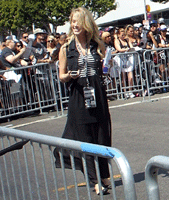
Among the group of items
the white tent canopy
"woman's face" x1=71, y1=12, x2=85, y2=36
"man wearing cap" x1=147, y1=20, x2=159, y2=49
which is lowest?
"woman's face" x1=71, y1=12, x2=85, y2=36

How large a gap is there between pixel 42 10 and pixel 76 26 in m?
51.6

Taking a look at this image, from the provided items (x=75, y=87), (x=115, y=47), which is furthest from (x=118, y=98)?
(x=75, y=87)

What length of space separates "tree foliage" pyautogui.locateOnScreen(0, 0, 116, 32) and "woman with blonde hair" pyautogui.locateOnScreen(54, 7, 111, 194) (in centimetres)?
4849

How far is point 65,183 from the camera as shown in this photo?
8.80ft

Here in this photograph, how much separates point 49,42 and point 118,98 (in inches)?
90.9

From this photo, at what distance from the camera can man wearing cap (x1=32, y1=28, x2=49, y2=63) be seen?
11625 millimetres

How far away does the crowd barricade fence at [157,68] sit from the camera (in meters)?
12.2

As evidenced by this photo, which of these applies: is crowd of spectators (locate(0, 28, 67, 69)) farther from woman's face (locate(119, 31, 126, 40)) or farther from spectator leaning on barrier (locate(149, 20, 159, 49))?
spectator leaning on barrier (locate(149, 20, 159, 49))

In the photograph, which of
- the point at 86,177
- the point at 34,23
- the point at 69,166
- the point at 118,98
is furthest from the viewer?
the point at 34,23

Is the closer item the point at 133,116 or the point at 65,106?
the point at 133,116

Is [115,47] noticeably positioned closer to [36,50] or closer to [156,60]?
→ [156,60]

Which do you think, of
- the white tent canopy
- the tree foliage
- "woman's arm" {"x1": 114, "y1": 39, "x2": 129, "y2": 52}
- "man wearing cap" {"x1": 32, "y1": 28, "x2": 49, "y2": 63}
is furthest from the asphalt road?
the tree foliage

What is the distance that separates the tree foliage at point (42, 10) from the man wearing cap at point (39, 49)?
134ft

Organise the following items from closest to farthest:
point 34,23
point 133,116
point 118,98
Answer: point 133,116 → point 118,98 → point 34,23
